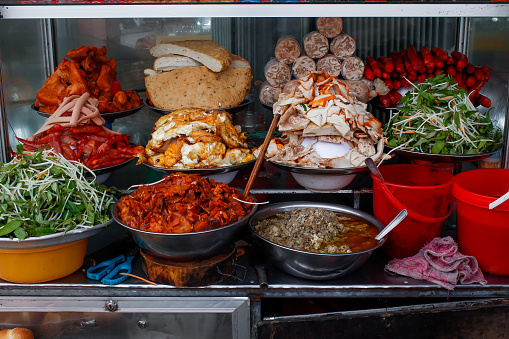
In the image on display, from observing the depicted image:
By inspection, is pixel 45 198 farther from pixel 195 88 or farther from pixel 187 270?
pixel 195 88

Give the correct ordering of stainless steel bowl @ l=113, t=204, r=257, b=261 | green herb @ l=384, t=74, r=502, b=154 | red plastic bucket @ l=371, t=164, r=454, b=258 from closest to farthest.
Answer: stainless steel bowl @ l=113, t=204, r=257, b=261
red plastic bucket @ l=371, t=164, r=454, b=258
green herb @ l=384, t=74, r=502, b=154

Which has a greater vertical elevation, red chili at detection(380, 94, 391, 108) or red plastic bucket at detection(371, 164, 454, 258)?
red chili at detection(380, 94, 391, 108)

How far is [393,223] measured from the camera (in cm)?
241

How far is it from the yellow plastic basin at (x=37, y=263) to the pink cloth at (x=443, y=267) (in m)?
1.84

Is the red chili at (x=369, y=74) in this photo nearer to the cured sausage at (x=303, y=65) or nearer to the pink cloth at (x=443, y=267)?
the cured sausage at (x=303, y=65)

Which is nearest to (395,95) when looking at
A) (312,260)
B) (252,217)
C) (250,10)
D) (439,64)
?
(439,64)

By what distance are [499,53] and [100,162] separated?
3.81m

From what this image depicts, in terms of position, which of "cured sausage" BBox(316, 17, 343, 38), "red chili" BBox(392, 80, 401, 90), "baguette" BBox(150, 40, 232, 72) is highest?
"cured sausage" BBox(316, 17, 343, 38)

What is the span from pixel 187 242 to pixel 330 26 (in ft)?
8.22

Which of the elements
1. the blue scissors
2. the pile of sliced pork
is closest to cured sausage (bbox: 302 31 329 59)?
the pile of sliced pork

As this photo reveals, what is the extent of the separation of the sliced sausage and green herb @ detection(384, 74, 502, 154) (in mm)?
761

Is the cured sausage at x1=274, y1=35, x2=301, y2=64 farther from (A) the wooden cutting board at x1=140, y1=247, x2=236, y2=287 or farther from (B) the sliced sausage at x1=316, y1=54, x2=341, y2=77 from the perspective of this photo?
(A) the wooden cutting board at x1=140, y1=247, x2=236, y2=287

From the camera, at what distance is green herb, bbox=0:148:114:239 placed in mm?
2400

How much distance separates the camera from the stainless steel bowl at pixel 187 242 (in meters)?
2.26
